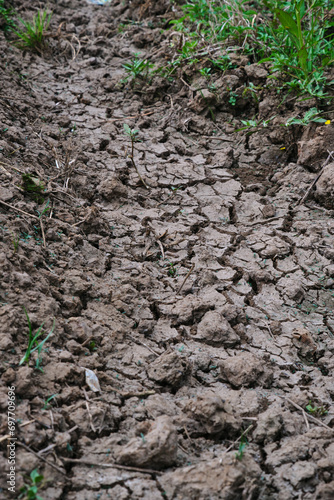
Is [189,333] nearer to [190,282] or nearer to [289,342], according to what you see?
[190,282]

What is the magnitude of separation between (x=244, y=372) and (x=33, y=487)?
107 cm

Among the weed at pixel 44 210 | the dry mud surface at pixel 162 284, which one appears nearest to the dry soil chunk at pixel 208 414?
the dry mud surface at pixel 162 284

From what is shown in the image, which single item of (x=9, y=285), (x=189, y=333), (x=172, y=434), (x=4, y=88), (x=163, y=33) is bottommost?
(x=189, y=333)

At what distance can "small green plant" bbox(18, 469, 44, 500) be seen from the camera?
4.62 feet

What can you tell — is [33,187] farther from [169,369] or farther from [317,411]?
[317,411]

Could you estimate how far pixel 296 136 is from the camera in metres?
3.40

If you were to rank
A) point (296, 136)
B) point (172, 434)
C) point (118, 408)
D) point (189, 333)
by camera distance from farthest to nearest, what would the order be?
point (296, 136)
point (189, 333)
point (118, 408)
point (172, 434)

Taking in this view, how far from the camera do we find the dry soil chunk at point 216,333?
90.2 inches

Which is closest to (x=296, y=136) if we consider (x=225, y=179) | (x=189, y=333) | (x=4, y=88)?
(x=225, y=179)

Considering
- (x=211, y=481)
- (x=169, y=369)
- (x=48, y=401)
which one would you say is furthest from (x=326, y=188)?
(x=48, y=401)

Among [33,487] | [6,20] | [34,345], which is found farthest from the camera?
[6,20]

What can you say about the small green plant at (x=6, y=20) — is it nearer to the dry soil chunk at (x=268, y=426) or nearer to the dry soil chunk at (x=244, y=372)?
the dry soil chunk at (x=244, y=372)

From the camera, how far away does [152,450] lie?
5.25 feet

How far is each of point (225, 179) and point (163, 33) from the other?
2025 millimetres
